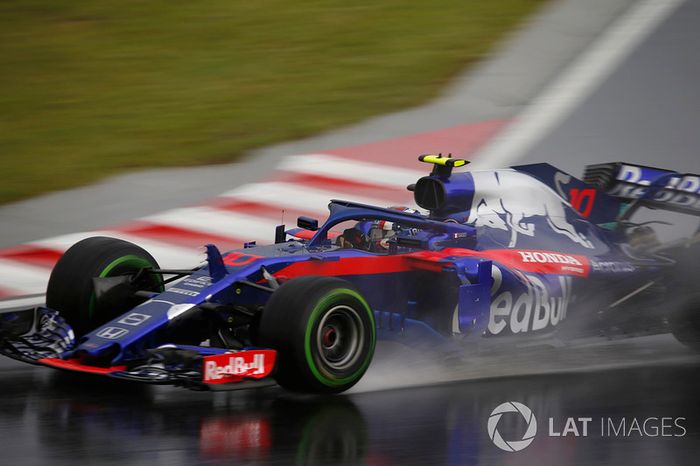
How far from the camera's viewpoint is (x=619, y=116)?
12.0 meters

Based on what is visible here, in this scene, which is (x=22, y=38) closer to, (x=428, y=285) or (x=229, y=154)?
(x=229, y=154)

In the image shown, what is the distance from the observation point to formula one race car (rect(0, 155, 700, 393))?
5.63m

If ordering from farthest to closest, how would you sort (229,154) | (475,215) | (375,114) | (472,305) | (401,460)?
1. (375,114)
2. (229,154)
3. (475,215)
4. (472,305)
5. (401,460)

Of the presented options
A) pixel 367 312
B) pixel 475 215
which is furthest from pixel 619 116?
pixel 367 312

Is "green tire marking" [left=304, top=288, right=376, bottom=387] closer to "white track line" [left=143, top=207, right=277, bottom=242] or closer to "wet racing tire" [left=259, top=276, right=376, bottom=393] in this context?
"wet racing tire" [left=259, top=276, right=376, bottom=393]

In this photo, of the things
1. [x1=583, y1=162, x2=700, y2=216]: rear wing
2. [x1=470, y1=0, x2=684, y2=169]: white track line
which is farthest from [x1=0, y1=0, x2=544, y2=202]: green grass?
A: [x1=583, y1=162, x2=700, y2=216]: rear wing

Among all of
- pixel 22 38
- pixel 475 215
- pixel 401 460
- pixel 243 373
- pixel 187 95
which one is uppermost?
pixel 22 38

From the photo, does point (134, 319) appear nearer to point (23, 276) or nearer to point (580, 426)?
point (580, 426)

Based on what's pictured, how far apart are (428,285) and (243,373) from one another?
5.43ft

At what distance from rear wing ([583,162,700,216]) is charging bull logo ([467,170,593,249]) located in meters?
0.56

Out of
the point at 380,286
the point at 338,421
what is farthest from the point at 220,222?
the point at 338,421

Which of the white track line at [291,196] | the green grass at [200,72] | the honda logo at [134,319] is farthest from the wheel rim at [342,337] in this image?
the green grass at [200,72]

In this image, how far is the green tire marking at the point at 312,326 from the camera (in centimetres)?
556

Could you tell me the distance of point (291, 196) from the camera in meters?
10.3
